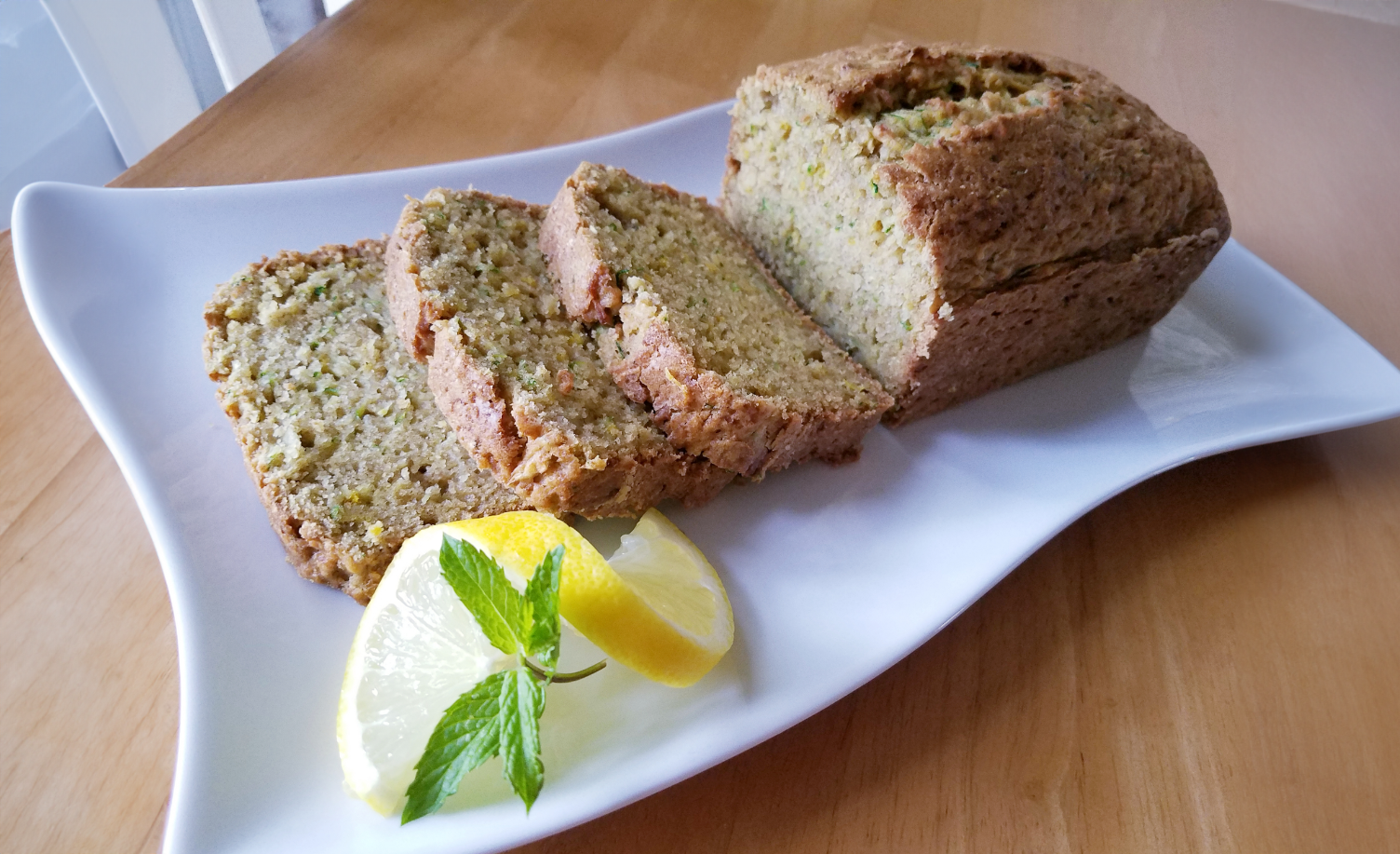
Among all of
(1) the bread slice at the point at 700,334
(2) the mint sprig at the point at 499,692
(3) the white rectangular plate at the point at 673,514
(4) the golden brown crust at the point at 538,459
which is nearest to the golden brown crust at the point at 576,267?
(1) the bread slice at the point at 700,334

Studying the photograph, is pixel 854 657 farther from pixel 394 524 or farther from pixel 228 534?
pixel 228 534

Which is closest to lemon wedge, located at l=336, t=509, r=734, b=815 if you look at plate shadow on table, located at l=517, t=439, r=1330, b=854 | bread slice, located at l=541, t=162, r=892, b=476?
plate shadow on table, located at l=517, t=439, r=1330, b=854

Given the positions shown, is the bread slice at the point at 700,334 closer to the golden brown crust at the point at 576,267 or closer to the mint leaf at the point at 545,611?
the golden brown crust at the point at 576,267

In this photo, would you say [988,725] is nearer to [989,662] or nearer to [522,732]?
[989,662]

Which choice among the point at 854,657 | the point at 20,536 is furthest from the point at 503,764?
the point at 20,536

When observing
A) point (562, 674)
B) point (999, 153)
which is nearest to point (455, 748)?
point (562, 674)

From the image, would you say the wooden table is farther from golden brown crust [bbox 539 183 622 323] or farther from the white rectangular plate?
golden brown crust [bbox 539 183 622 323]
